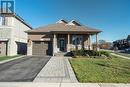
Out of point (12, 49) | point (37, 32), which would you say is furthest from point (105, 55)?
point (12, 49)

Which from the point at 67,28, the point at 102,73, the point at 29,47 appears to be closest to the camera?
the point at 102,73

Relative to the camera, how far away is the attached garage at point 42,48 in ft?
100

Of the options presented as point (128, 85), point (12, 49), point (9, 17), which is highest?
A: point (9, 17)

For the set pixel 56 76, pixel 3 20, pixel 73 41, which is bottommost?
pixel 56 76

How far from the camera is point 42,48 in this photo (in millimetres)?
30656

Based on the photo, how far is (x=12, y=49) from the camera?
2844 cm

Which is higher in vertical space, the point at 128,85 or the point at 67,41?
the point at 67,41

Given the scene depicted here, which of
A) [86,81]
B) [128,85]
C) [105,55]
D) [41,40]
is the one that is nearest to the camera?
[128,85]

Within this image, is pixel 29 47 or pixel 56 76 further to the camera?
pixel 29 47

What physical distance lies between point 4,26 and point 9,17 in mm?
1558

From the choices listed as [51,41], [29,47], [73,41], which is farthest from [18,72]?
[73,41]

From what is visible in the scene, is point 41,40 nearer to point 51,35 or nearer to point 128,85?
point 51,35

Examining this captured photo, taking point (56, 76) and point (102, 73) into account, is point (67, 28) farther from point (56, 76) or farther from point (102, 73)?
point (56, 76)

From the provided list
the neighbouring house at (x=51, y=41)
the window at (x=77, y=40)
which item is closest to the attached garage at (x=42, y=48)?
the neighbouring house at (x=51, y=41)
